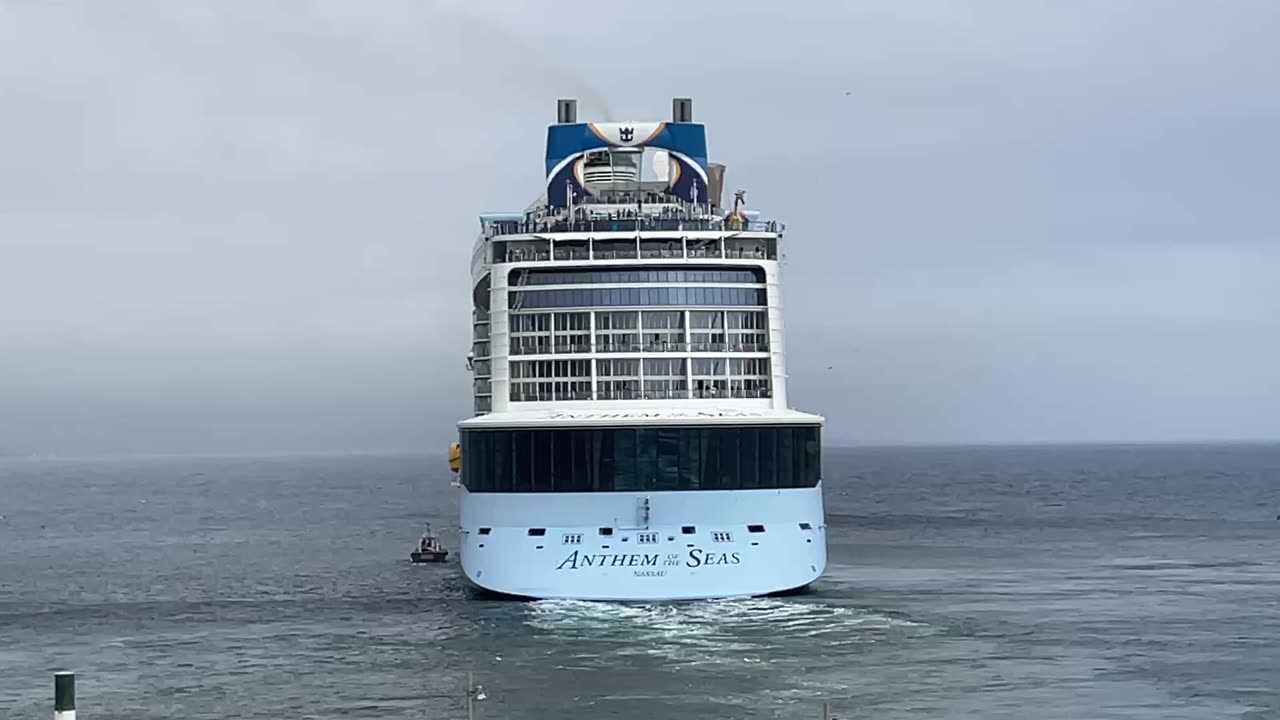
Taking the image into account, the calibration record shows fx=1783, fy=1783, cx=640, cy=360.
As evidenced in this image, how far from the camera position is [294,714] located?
4447 cm

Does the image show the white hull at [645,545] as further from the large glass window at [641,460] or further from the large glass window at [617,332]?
the large glass window at [617,332]

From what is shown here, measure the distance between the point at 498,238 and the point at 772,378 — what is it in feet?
36.9

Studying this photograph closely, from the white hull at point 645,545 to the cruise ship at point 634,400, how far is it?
2.2 inches

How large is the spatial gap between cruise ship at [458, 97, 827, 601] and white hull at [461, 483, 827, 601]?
56 millimetres

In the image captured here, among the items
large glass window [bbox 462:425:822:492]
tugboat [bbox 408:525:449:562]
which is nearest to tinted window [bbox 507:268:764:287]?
large glass window [bbox 462:425:822:492]

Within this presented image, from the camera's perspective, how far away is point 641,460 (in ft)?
190

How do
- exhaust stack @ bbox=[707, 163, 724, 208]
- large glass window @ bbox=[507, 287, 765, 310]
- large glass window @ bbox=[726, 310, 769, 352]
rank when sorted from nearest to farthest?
1. large glass window @ bbox=[507, 287, 765, 310]
2. large glass window @ bbox=[726, 310, 769, 352]
3. exhaust stack @ bbox=[707, 163, 724, 208]

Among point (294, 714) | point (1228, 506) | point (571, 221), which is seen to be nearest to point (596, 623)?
point (294, 714)

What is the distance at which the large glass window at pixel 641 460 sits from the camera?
2271 inches

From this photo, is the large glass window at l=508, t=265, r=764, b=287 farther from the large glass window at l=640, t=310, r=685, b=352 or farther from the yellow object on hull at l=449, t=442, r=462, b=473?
the yellow object on hull at l=449, t=442, r=462, b=473

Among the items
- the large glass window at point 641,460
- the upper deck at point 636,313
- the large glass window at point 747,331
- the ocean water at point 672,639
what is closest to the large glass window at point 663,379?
the upper deck at point 636,313

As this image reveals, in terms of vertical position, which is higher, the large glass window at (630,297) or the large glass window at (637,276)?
the large glass window at (637,276)

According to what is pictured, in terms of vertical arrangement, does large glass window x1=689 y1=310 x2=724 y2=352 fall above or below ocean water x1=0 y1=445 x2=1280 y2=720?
above

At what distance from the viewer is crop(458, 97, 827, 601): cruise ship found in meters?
57.2
